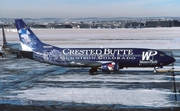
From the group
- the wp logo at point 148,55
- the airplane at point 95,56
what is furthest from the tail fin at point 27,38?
the wp logo at point 148,55

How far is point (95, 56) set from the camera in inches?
1747

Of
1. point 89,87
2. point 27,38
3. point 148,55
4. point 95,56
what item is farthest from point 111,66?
point 27,38

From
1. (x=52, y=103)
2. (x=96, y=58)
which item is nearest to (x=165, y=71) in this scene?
(x=96, y=58)

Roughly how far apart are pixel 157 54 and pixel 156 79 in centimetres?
532

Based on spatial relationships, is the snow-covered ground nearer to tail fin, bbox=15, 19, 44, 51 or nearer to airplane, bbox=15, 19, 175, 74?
airplane, bbox=15, 19, 175, 74

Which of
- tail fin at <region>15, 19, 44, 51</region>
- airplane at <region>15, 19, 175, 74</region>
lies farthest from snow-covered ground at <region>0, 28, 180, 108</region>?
tail fin at <region>15, 19, 44, 51</region>

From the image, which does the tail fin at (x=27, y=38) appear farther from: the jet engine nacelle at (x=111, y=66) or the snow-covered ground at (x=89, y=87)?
the jet engine nacelle at (x=111, y=66)

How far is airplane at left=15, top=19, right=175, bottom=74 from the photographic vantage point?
4356cm

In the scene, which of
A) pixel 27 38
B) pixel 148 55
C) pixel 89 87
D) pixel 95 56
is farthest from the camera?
pixel 27 38

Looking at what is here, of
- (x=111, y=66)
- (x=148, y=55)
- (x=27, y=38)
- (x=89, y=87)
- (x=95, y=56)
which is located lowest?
(x=89, y=87)

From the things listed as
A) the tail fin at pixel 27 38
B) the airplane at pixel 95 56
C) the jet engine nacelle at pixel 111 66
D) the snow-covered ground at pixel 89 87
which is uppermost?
the tail fin at pixel 27 38

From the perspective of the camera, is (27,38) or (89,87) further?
(27,38)

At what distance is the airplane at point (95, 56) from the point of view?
4356cm

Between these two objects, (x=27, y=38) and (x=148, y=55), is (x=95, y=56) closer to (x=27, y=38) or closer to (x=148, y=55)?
(x=148, y=55)
